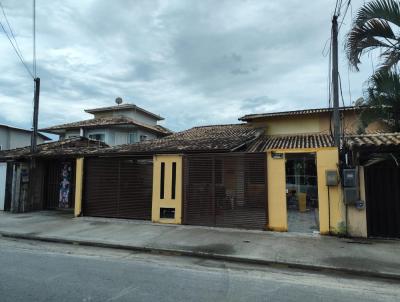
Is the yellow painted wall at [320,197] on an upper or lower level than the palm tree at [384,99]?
lower

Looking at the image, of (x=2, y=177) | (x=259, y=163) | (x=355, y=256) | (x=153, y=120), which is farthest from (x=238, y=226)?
(x=153, y=120)

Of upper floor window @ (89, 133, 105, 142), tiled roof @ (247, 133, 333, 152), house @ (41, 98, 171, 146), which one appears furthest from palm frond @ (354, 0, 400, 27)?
upper floor window @ (89, 133, 105, 142)

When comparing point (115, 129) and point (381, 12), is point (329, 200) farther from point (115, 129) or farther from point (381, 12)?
point (115, 129)

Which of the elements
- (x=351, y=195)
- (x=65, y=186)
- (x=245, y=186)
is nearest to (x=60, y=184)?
(x=65, y=186)

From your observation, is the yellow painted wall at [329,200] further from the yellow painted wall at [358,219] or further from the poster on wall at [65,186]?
the poster on wall at [65,186]

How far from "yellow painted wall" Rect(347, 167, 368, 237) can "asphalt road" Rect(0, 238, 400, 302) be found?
3147 millimetres

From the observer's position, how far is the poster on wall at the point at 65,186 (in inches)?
615

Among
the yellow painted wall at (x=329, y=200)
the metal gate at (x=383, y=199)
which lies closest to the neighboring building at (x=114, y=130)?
the yellow painted wall at (x=329, y=200)

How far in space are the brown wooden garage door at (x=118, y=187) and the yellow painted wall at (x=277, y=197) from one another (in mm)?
4679

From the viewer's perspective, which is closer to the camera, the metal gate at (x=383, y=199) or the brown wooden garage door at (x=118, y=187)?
the metal gate at (x=383, y=199)

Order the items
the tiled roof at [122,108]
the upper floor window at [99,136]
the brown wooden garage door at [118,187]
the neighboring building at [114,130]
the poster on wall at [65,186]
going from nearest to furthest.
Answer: the brown wooden garage door at [118,187], the poster on wall at [65,186], the neighboring building at [114,130], the upper floor window at [99,136], the tiled roof at [122,108]

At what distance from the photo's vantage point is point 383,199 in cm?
873

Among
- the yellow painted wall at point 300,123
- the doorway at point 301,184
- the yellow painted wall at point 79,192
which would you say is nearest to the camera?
the yellow painted wall at point 79,192

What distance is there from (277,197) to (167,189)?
391 centimetres
